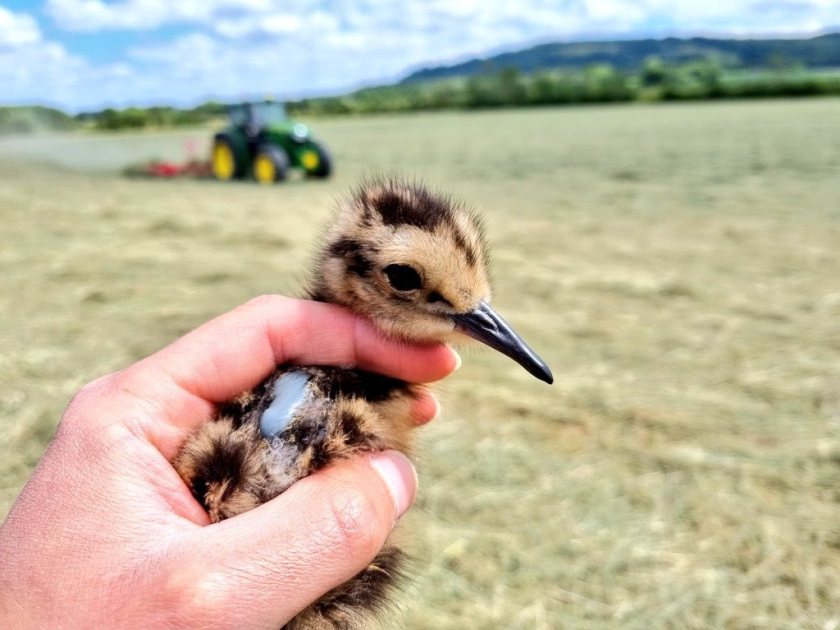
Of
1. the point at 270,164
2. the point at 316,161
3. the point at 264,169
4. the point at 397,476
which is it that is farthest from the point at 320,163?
the point at 397,476

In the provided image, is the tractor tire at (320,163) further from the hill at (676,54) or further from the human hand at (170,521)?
the hill at (676,54)

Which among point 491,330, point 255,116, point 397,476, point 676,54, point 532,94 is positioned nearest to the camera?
point 397,476

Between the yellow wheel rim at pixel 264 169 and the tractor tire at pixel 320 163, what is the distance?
0.64 meters

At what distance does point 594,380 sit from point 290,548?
10.3 ft

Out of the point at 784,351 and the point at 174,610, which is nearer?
the point at 174,610

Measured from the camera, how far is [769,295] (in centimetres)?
570

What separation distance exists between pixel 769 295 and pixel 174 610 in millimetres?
5388

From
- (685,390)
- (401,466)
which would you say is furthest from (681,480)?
(401,466)

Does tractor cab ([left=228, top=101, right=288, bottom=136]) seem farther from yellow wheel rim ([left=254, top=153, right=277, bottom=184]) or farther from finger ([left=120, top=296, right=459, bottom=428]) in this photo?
finger ([left=120, top=296, right=459, bottom=428])

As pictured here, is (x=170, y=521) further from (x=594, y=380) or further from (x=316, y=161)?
(x=316, y=161)

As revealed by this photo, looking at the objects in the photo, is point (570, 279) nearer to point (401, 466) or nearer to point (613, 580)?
point (613, 580)

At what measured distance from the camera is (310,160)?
13.4 metres

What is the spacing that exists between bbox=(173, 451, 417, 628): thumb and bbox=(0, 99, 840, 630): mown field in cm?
114

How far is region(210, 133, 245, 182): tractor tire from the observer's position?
13.8 metres
